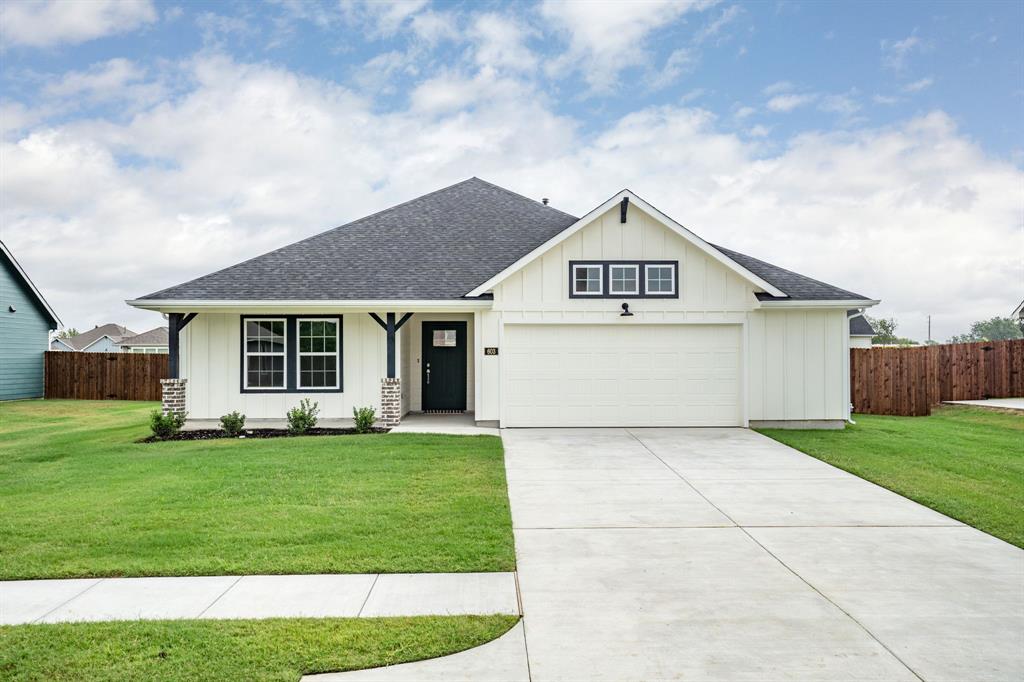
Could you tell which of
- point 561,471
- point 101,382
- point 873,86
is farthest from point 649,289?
point 101,382

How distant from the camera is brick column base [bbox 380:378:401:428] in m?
13.4

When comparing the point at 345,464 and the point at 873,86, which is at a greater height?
the point at 873,86

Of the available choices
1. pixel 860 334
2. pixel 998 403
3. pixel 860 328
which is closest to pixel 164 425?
pixel 998 403

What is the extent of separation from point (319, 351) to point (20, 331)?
1743cm

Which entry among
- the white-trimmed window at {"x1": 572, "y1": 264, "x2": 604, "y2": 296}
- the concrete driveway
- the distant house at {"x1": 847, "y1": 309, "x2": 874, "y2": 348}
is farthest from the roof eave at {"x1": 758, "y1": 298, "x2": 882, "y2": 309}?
the distant house at {"x1": 847, "y1": 309, "x2": 874, "y2": 348}

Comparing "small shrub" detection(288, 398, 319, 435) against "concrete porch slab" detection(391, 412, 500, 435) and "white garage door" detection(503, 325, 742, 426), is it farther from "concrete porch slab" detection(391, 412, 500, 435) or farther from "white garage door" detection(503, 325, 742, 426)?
A: "white garage door" detection(503, 325, 742, 426)

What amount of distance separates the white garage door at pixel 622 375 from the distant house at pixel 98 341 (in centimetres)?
4529

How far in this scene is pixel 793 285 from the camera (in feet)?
45.5

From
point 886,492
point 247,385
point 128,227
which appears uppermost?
point 128,227

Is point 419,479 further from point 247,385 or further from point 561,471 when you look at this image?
point 247,385

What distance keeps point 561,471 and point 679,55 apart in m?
12.5

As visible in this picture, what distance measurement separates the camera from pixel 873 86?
15.3 meters

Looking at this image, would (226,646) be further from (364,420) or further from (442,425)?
(442,425)

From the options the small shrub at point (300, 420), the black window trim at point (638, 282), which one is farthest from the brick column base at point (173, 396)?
the black window trim at point (638, 282)
